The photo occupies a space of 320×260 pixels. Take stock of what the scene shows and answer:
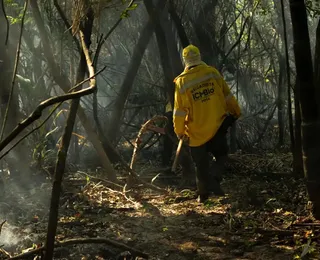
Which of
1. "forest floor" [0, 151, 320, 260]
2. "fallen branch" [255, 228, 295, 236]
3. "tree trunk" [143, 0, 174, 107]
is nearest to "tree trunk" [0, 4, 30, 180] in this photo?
"forest floor" [0, 151, 320, 260]

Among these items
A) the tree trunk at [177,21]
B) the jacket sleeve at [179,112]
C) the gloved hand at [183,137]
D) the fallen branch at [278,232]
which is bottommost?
the fallen branch at [278,232]

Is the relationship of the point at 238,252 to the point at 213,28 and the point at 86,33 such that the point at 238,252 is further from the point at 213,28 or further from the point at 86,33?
the point at 213,28

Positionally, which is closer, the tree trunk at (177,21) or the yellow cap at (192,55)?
the yellow cap at (192,55)

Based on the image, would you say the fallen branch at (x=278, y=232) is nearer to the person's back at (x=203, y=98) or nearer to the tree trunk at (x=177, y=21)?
the person's back at (x=203, y=98)

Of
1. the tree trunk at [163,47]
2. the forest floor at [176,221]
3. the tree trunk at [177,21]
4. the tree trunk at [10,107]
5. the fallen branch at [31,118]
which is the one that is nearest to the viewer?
the fallen branch at [31,118]

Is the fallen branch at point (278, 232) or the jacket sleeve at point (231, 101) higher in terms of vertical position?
the jacket sleeve at point (231, 101)

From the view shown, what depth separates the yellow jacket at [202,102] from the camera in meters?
5.08

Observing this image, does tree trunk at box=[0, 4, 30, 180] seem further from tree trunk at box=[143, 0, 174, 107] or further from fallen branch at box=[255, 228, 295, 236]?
fallen branch at box=[255, 228, 295, 236]

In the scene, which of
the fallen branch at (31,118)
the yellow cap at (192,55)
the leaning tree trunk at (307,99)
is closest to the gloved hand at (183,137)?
the yellow cap at (192,55)

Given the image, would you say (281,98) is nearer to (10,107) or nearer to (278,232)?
(10,107)

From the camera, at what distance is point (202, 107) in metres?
5.11

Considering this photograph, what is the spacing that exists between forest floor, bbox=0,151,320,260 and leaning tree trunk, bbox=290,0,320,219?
1.19 feet

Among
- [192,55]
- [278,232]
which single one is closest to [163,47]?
[192,55]

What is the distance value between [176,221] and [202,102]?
4.45 feet
